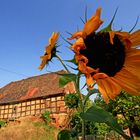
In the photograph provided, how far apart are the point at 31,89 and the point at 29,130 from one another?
29.1 ft

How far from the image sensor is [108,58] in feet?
3.49

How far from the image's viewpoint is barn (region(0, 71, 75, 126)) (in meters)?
30.9

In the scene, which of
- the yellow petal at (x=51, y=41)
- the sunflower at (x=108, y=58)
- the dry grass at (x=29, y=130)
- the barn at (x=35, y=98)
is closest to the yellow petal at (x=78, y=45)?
the sunflower at (x=108, y=58)

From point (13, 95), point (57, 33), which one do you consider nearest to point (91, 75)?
point (57, 33)

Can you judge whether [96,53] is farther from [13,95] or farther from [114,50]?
[13,95]

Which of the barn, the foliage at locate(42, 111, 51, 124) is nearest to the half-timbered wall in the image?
the barn

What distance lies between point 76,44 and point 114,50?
0.47 feet

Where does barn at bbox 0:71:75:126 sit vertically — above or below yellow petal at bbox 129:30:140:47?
above

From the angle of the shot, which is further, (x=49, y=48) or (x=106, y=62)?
(x=49, y=48)

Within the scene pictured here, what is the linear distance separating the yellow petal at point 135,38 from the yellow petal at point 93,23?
16 centimetres

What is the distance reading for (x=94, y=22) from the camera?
998 millimetres

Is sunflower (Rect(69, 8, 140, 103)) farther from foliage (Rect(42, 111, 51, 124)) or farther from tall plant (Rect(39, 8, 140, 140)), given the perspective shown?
foliage (Rect(42, 111, 51, 124))

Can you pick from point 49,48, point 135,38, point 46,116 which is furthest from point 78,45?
point 46,116

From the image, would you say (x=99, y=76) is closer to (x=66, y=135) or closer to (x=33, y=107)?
(x=66, y=135)
